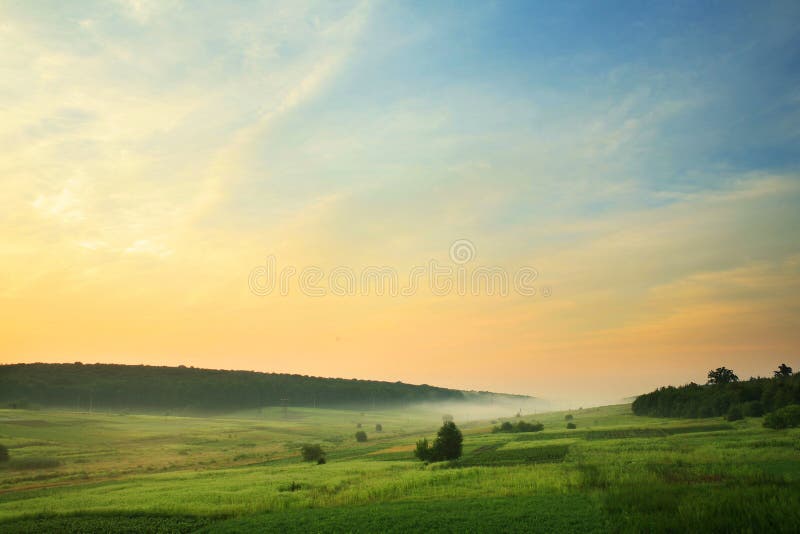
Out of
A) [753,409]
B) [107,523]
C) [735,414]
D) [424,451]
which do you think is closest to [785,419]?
[735,414]

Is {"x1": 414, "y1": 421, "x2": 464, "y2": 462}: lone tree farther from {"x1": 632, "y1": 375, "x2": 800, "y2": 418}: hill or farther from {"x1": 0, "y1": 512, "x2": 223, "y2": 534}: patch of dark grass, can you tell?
{"x1": 632, "y1": 375, "x2": 800, "y2": 418}: hill

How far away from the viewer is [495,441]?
368 feet

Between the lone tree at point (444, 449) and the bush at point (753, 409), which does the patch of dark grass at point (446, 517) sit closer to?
the lone tree at point (444, 449)

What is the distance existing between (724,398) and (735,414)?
71.2 ft

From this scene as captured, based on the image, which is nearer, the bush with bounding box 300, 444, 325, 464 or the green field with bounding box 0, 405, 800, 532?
the green field with bounding box 0, 405, 800, 532

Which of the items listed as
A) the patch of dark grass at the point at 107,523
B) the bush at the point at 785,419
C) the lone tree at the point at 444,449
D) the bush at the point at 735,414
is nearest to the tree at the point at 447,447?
the lone tree at the point at 444,449

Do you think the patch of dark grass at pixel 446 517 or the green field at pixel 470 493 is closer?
the patch of dark grass at pixel 446 517

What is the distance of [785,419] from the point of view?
88.1 m

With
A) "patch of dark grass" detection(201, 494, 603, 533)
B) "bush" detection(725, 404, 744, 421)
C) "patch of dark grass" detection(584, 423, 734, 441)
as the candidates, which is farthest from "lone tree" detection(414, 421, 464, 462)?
"bush" detection(725, 404, 744, 421)

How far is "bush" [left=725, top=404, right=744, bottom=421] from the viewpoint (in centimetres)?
11961

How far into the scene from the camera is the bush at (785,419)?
87250 millimetres

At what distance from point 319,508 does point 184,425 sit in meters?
172

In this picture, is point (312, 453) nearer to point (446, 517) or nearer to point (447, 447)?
point (447, 447)

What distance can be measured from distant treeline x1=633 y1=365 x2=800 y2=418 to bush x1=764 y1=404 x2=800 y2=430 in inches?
1317
